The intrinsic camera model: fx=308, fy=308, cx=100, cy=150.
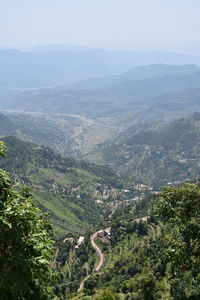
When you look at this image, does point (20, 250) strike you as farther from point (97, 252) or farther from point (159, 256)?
point (97, 252)

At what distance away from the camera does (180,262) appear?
19.5m

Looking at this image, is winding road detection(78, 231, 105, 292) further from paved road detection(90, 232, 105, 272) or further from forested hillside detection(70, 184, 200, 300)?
forested hillside detection(70, 184, 200, 300)

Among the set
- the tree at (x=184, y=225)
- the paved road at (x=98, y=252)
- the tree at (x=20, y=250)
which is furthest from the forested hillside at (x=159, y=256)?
the tree at (x=20, y=250)

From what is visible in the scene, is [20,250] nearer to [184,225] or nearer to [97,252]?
[184,225]

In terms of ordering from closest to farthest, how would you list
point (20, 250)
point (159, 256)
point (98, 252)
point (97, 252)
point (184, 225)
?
1. point (20, 250)
2. point (184, 225)
3. point (159, 256)
4. point (98, 252)
5. point (97, 252)

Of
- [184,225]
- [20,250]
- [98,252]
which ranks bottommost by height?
[98,252]

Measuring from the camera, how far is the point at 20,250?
13.1m

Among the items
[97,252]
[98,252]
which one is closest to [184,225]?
[98,252]

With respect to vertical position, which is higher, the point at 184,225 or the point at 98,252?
the point at 184,225

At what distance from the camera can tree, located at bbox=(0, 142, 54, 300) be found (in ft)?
40.4

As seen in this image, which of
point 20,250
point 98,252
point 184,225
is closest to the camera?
point 20,250

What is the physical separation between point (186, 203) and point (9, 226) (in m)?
Result: 12.0

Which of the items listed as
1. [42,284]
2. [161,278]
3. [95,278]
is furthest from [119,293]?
[42,284]

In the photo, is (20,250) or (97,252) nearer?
(20,250)
